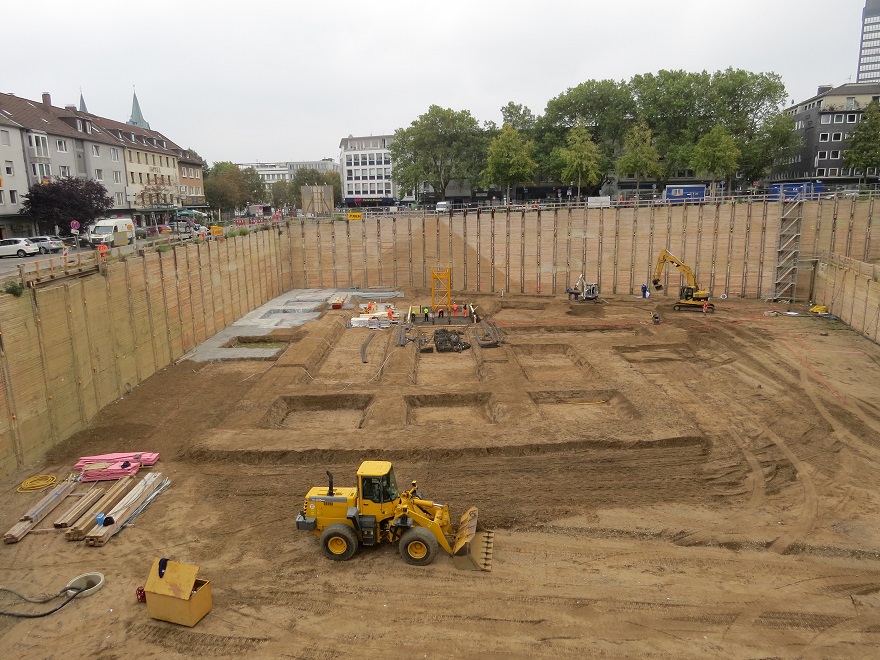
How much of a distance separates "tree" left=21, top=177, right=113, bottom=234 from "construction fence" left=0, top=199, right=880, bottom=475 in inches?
574

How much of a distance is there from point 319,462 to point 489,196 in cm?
7765

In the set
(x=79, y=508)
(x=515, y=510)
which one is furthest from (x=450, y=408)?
(x=79, y=508)

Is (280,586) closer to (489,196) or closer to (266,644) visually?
(266,644)

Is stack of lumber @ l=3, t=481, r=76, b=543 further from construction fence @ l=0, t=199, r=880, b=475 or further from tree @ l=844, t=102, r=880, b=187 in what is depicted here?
tree @ l=844, t=102, r=880, b=187

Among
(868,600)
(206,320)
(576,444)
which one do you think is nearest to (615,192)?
(206,320)

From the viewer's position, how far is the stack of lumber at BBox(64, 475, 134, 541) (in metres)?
13.2

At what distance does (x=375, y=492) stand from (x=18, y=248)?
32674 mm

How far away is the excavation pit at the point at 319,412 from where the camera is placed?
20.6 meters

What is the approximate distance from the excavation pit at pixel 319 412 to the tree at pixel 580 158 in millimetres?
44061

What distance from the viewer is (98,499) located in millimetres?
14766

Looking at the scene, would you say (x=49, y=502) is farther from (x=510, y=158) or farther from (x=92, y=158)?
(x=510, y=158)

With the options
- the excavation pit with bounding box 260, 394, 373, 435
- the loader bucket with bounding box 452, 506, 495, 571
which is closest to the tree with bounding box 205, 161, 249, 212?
the excavation pit with bounding box 260, 394, 373, 435

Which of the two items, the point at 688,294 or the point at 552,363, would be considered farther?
the point at 688,294

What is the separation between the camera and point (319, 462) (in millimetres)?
17047
